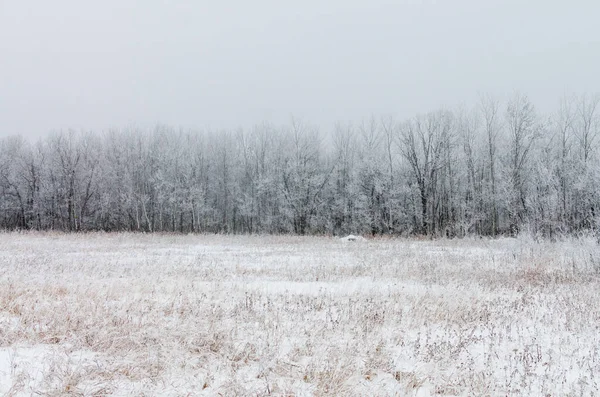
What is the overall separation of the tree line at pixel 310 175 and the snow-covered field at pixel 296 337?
33131 millimetres

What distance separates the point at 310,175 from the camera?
49.2m

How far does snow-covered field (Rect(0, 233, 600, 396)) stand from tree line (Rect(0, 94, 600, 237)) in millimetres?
33131

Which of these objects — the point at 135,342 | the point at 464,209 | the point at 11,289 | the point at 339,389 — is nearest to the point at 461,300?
the point at 339,389

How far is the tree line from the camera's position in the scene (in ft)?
143

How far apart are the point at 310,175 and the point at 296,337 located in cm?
4333

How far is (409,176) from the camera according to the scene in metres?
48.3

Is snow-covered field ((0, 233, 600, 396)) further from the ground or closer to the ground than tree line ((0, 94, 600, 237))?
closer to the ground

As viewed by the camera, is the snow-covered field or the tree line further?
the tree line

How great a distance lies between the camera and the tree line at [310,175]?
43.6 metres

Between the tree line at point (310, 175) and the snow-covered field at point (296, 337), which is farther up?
the tree line at point (310, 175)

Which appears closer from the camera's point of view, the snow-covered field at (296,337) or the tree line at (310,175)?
the snow-covered field at (296,337)

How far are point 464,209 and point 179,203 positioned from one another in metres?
34.1

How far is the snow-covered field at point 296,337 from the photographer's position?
14.9 ft

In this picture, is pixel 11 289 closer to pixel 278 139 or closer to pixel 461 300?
pixel 461 300
